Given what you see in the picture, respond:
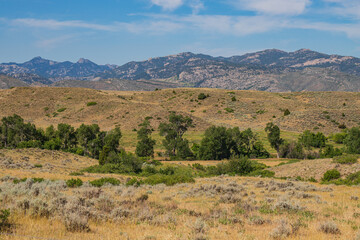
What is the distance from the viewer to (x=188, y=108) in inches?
4166

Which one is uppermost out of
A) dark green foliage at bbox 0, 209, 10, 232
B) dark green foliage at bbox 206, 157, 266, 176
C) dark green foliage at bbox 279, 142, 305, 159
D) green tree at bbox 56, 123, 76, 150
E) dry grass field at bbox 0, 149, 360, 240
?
dark green foliage at bbox 0, 209, 10, 232

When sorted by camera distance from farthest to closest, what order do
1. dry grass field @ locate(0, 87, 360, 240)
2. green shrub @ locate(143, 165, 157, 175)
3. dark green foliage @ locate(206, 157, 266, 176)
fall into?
dark green foliage @ locate(206, 157, 266, 176), green shrub @ locate(143, 165, 157, 175), dry grass field @ locate(0, 87, 360, 240)

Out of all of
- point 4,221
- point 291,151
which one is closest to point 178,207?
point 4,221

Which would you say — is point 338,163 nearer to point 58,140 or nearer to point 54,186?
point 54,186

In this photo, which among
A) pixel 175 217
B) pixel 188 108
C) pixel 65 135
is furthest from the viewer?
pixel 188 108

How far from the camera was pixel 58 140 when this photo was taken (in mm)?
46562

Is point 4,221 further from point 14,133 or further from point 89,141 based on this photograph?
point 14,133

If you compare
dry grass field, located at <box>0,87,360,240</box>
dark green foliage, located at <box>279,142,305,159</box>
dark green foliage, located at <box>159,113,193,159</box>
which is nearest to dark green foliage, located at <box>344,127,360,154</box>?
dark green foliage, located at <box>279,142,305,159</box>

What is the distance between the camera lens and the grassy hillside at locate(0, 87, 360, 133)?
81.5 m

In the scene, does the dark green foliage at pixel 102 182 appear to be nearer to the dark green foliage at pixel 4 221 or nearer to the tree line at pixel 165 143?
the dark green foliage at pixel 4 221

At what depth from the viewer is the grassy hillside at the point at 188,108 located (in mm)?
81500

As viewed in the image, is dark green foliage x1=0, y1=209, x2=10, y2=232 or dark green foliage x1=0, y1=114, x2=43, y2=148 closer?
dark green foliage x1=0, y1=209, x2=10, y2=232

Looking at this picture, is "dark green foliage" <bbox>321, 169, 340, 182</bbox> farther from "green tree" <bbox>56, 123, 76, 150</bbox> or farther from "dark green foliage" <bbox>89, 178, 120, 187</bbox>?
"green tree" <bbox>56, 123, 76, 150</bbox>

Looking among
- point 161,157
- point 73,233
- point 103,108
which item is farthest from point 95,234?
point 103,108
